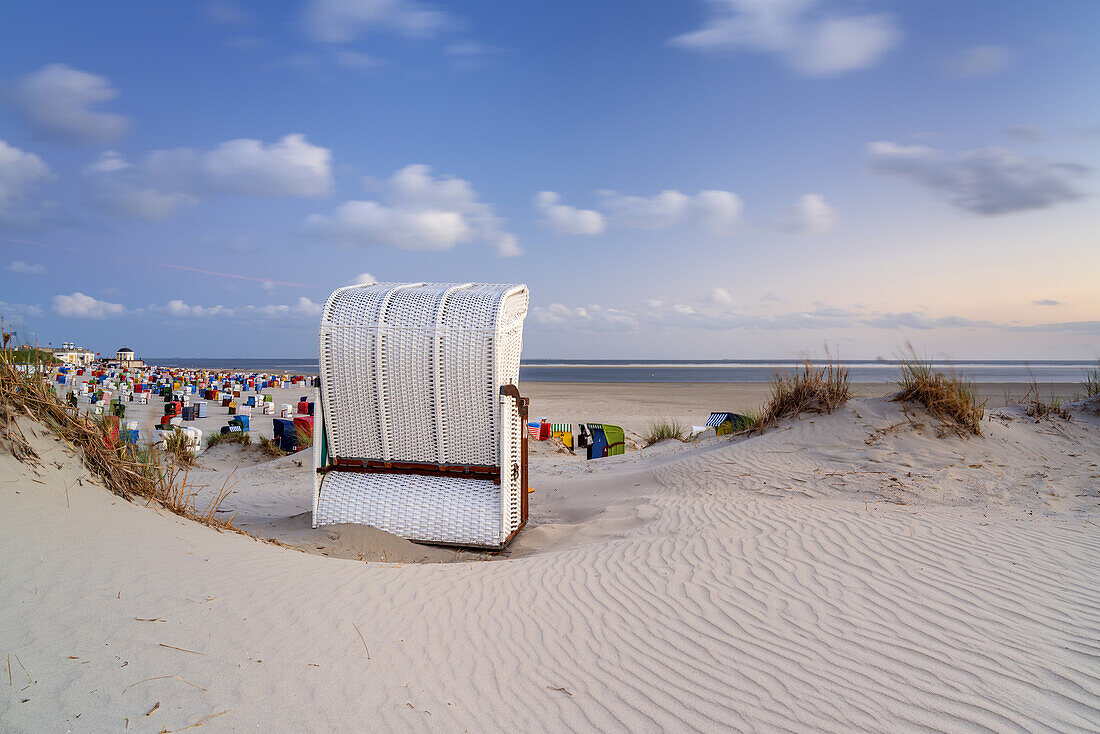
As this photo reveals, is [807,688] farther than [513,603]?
No

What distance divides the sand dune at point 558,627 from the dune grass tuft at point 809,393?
425 centimetres

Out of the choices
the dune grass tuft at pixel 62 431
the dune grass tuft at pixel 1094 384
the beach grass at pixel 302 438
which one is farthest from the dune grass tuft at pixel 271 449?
the dune grass tuft at pixel 1094 384

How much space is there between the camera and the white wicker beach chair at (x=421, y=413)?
5.36 meters

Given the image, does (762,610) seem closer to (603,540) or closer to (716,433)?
(603,540)

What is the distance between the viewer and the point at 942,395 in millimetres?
9031

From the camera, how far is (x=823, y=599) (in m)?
3.78

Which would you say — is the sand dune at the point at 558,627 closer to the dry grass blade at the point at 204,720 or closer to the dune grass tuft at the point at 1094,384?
the dry grass blade at the point at 204,720

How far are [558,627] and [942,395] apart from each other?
318 inches

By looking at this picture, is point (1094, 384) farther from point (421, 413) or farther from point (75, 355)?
point (75, 355)

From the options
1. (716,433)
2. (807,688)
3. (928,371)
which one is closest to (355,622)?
(807,688)

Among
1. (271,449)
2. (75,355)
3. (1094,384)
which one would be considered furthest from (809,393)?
(75,355)

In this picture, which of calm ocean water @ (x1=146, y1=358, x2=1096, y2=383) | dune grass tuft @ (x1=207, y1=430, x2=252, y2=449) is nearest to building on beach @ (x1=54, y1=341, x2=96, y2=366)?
calm ocean water @ (x1=146, y1=358, x2=1096, y2=383)

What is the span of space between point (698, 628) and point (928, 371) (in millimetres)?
7883

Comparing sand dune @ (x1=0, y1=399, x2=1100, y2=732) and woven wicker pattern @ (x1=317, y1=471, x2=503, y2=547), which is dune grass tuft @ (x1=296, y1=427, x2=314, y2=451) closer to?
woven wicker pattern @ (x1=317, y1=471, x2=503, y2=547)
